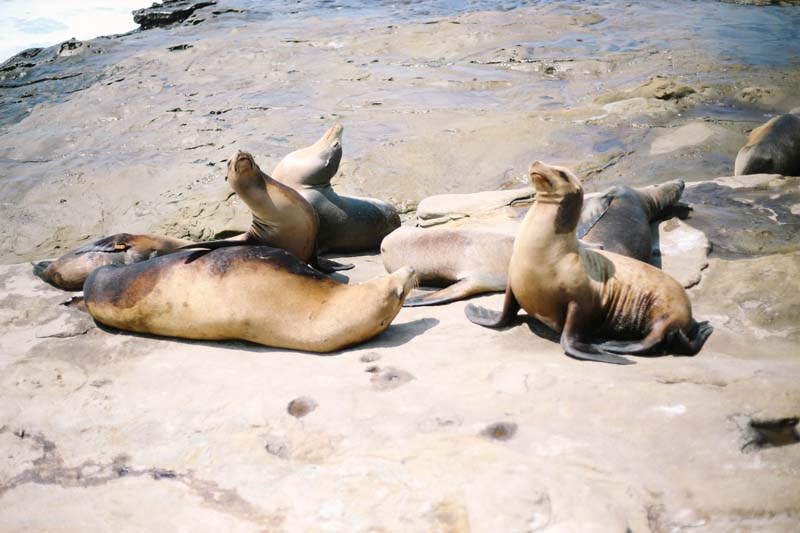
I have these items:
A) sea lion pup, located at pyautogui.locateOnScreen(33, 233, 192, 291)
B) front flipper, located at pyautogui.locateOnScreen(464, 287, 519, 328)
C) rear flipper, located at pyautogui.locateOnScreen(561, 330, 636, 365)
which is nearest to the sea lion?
front flipper, located at pyautogui.locateOnScreen(464, 287, 519, 328)

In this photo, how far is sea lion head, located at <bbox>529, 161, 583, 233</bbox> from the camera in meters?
3.87

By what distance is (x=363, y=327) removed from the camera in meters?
3.92

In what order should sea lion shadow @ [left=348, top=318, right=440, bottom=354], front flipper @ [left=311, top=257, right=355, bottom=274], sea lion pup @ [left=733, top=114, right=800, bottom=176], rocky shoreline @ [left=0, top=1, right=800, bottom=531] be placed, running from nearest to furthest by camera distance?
rocky shoreline @ [left=0, top=1, right=800, bottom=531] → sea lion shadow @ [left=348, top=318, right=440, bottom=354] → front flipper @ [left=311, top=257, right=355, bottom=274] → sea lion pup @ [left=733, top=114, right=800, bottom=176]

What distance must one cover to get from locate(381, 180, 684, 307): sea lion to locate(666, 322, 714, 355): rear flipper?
3.86 feet

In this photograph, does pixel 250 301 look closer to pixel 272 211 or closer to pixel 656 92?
pixel 272 211

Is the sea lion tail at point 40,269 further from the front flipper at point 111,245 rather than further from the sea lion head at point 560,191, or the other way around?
the sea lion head at point 560,191

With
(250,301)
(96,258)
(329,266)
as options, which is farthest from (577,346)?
(96,258)

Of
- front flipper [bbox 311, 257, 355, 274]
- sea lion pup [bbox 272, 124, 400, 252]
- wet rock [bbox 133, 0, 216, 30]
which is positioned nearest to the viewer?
front flipper [bbox 311, 257, 355, 274]

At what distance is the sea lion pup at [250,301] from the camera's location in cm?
389

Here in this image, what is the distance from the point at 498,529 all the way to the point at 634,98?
8503mm

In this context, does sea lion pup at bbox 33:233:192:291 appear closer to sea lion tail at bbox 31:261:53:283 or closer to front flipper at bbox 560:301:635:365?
sea lion tail at bbox 31:261:53:283

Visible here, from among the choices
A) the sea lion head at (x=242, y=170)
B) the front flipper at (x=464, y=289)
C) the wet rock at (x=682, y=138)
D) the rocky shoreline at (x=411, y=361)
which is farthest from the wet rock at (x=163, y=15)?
the front flipper at (x=464, y=289)

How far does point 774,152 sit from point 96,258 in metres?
6.27

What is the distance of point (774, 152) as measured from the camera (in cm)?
736
